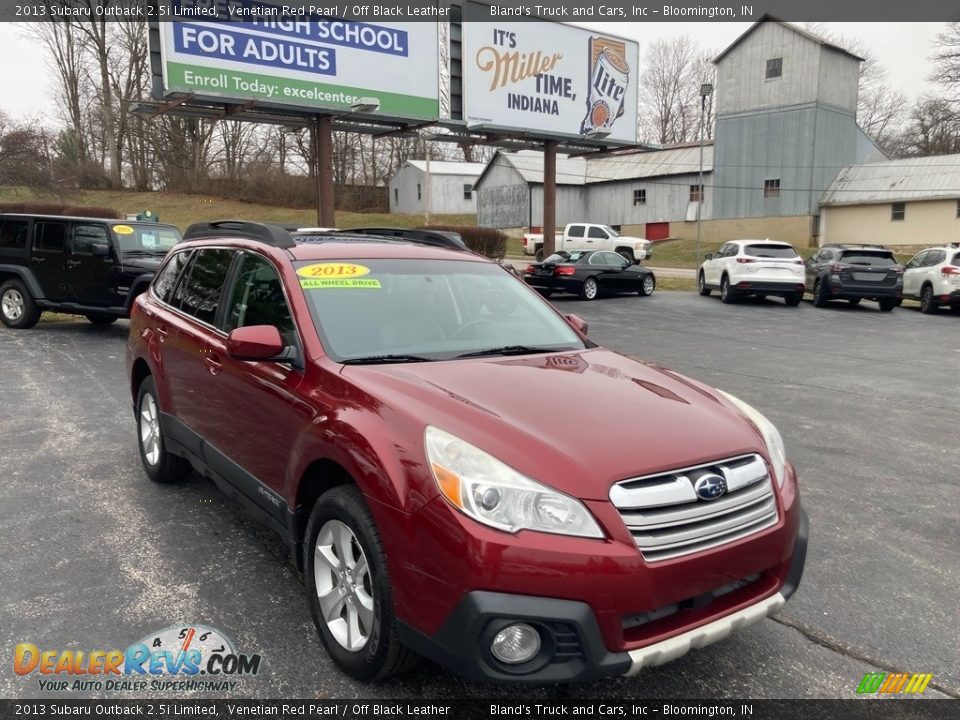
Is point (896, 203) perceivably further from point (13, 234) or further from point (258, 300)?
point (258, 300)

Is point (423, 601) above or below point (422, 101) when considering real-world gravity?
below

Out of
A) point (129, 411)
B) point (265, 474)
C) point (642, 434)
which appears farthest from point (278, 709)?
point (129, 411)

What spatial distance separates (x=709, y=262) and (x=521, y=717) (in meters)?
20.0

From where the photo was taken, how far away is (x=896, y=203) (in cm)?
3669

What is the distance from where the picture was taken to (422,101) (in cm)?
1991

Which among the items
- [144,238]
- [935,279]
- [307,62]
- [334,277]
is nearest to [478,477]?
[334,277]

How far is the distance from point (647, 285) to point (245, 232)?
18.4m

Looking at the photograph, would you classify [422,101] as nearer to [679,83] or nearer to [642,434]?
[642,434]

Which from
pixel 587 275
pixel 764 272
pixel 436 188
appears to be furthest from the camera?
pixel 436 188

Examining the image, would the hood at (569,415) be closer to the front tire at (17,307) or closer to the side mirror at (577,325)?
the side mirror at (577,325)

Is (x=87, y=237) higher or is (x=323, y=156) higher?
(x=323, y=156)

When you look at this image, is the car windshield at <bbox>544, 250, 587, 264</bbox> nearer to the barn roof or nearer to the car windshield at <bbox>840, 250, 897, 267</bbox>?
the car windshield at <bbox>840, 250, 897, 267</bbox>

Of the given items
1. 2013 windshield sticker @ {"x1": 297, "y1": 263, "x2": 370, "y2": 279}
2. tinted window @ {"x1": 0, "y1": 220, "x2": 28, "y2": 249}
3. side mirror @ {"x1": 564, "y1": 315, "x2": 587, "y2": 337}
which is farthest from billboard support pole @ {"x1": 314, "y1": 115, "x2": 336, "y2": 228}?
2013 windshield sticker @ {"x1": 297, "y1": 263, "x2": 370, "y2": 279}

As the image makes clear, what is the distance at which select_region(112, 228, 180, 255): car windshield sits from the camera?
11.4 m
